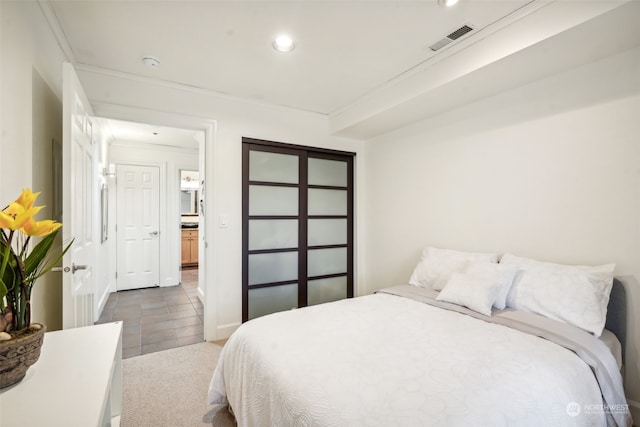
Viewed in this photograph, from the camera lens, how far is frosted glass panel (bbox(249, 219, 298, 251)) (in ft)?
11.1

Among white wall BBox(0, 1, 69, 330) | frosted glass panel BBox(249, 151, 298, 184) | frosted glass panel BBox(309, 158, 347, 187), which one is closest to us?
white wall BBox(0, 1, 69, 330)

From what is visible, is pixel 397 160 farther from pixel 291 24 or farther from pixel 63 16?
pixel 63 16

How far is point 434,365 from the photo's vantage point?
135cm

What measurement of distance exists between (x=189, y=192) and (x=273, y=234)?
5602mm

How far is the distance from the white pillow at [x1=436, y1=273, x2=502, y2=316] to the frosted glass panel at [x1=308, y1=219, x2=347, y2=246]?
72.8 inches

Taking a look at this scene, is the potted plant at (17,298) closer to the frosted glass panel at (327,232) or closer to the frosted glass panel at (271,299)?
the frosted glass panel at (271,299)

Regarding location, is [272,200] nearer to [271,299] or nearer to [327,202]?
[327,202]

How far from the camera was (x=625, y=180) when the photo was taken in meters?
1.91

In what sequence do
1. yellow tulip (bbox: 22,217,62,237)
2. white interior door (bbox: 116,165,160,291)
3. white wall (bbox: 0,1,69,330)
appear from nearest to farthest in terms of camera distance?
yellow tulip (bbox: 22,217,62,237), white wall (bbox: 0,1,69,330), white interior door (bbox: 116,165,160,291)

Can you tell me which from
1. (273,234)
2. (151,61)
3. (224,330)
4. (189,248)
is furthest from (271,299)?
(189,248)

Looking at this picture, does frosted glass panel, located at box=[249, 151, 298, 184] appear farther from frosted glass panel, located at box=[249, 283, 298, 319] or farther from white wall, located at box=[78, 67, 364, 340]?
frosted glass panel, located at box=[249, 283, 298, 319]

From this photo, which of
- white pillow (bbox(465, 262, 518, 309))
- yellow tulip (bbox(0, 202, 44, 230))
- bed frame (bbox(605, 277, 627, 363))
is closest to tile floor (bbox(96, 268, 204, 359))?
yellow tulip (bbox(0, 202, 44, 230))

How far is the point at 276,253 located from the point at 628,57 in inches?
129

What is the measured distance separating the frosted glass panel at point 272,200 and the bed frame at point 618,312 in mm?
2823
